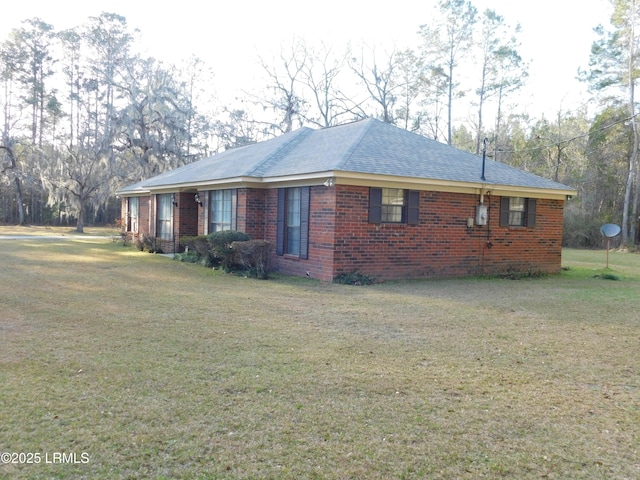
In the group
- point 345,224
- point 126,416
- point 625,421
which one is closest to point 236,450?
point 126,416

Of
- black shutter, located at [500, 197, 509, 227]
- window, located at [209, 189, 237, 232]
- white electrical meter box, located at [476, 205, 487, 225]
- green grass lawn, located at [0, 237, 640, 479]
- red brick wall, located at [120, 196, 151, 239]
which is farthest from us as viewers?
red brick wall, located at [120, 196, 151, 239]

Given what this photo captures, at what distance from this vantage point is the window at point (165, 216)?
18.3 meters

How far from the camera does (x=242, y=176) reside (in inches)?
508

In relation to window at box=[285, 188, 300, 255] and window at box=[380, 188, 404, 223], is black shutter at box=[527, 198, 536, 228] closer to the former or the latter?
window at box=[380, 188, 404, 223]

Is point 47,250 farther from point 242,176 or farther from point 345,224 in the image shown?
point 345,224

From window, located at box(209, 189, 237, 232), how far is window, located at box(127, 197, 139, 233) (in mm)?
8706

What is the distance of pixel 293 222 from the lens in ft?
41.3

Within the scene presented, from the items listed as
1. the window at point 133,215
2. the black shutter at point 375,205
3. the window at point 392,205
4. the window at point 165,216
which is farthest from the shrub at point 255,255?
the window at point 133,215

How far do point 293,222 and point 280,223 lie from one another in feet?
1.37

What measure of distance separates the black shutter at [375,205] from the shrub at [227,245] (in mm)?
3149

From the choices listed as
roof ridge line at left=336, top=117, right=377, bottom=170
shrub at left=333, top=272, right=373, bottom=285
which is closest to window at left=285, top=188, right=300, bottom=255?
roof ridge line at left=336, top=117, right=377, bottom=170

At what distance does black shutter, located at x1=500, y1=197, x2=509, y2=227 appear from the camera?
13.5 meters

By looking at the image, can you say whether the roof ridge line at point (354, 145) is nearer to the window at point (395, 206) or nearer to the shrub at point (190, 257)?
the window at point (395, 206)

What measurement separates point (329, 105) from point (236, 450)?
124 ft
